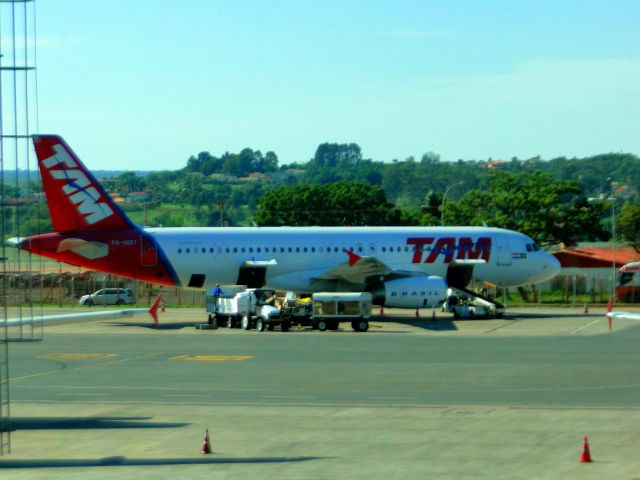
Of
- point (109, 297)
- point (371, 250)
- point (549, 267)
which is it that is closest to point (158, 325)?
point (371, 250)

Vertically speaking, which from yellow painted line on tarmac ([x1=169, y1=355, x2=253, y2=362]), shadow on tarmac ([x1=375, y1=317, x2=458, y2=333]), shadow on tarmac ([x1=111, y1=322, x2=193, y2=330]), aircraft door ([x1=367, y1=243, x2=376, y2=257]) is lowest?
shadow on tarmac ([x1=111, y1=322, x2=193, y2=330])

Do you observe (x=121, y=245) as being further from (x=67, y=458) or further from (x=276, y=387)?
(x=67, y=458)

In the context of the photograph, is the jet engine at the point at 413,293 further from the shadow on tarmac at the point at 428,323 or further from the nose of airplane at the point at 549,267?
the nose of airplane at the point at 549,267

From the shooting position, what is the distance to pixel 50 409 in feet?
95.1

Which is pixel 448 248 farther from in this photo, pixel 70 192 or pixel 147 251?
pixel 70 192

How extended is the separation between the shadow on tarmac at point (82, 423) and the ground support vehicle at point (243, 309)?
2620 cm

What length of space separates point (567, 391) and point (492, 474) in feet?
37.6

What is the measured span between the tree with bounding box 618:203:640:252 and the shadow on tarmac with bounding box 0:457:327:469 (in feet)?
290

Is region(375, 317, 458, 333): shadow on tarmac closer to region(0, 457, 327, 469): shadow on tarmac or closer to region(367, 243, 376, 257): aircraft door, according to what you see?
region(367, 243, 376, 257): aircraft door

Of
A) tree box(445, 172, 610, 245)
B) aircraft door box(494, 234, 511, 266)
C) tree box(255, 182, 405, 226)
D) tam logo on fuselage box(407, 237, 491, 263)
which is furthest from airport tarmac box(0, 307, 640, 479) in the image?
tree box(255, 182, 405, 226)

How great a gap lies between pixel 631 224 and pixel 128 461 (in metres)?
91.5

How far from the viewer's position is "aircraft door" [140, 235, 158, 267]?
→ 58.5 m

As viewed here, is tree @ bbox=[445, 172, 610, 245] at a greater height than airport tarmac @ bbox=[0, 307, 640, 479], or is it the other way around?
tree @ bbox=[445, 172, 610, 245]

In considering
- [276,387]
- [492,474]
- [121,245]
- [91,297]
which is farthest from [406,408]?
[91,297]
